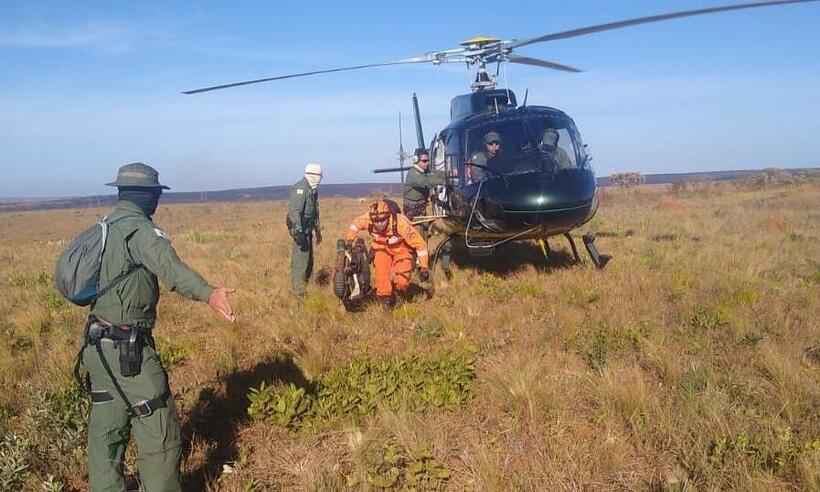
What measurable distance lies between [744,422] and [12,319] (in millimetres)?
8307

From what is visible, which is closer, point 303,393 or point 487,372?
point 303,393

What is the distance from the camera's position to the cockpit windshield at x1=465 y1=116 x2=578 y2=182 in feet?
24.4

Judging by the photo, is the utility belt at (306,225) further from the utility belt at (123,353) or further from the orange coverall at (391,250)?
the utility belt at (123,353)

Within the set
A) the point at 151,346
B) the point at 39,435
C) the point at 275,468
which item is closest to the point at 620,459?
the point at 275,468

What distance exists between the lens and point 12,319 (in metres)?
7.16

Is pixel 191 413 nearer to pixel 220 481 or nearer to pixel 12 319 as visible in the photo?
pixel 220 481

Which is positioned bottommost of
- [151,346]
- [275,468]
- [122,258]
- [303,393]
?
[275,468]

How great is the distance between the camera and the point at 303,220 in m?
8.03

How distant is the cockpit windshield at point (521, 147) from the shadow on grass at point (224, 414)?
3.91 metres

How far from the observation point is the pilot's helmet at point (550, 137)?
760cm

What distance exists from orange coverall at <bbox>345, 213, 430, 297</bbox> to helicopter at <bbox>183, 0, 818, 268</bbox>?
105cm

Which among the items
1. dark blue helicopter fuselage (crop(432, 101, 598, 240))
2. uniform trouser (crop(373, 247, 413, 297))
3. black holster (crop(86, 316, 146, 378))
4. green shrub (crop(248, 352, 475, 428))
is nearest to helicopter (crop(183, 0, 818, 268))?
dark blue helicopter fuselage (crop(432, 101, 598, 240))

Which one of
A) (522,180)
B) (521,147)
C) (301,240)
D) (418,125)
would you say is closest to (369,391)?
(522,180)

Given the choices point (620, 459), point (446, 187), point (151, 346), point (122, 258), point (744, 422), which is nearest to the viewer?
point (122, 258)
